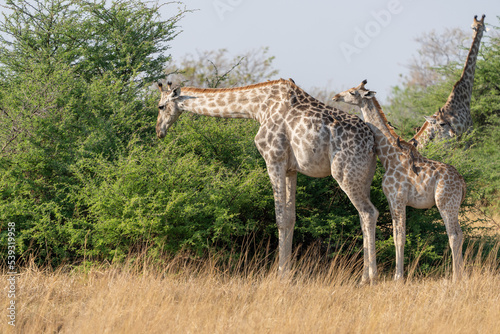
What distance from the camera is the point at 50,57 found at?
32.8ft

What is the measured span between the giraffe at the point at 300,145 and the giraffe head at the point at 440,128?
174 inches

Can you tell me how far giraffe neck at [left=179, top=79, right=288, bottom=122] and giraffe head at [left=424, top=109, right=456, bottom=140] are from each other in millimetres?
4686

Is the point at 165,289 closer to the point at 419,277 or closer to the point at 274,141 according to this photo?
the point at 274,141

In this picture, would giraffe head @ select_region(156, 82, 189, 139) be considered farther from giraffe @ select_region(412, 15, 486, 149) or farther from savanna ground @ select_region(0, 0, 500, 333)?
giraffe @ select_region(412, 15, 486, 149)

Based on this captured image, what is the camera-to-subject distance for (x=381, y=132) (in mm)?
6887

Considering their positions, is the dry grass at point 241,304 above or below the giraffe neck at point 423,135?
below

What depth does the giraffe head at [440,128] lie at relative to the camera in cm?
1071

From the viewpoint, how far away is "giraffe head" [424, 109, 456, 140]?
35.1ft

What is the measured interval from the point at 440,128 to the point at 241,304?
6.78 meters
